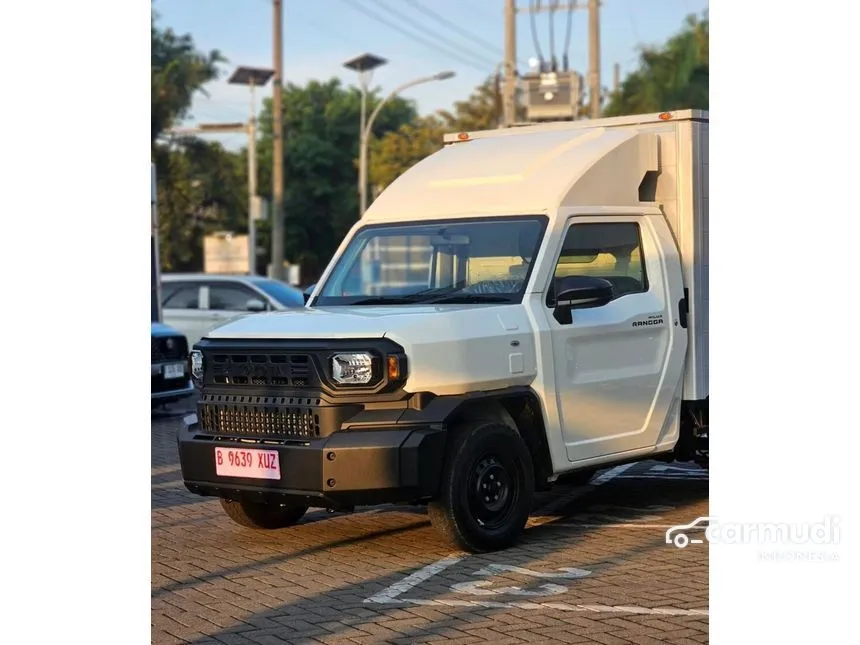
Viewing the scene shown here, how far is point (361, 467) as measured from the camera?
24.4 feet

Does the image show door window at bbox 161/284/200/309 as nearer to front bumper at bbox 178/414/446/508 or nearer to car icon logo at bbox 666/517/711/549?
car icon logo at bbox 666/517/711/549

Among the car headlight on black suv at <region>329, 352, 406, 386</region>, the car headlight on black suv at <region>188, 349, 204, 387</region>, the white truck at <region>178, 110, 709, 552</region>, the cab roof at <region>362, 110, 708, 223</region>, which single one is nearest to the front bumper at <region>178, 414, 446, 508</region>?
the white truck at <region>178, 110, 709, 552</region>

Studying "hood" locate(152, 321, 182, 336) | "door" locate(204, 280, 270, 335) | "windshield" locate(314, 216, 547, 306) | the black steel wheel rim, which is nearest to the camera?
the black steel wheel rim

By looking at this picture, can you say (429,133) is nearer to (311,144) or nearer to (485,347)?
(311,144)

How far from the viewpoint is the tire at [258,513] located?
884 centimetres

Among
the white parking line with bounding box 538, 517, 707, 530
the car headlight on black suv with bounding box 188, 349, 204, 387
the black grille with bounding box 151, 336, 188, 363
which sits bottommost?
the white parking line with bounding box 538, 517, 707, 530

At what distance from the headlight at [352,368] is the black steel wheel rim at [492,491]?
0.81 meters

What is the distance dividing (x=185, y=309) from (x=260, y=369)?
1348 cm

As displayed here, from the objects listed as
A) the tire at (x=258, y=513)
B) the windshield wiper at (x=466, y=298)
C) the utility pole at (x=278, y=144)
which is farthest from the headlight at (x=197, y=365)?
the utility pole at (x=278, y=144)

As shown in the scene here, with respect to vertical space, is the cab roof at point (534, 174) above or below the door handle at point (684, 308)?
above

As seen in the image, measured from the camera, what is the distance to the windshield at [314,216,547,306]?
27.6 ft

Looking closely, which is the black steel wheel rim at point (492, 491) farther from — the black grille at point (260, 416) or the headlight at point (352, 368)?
the black grille at point (260, 416)

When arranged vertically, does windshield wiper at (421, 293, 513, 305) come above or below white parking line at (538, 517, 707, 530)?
above

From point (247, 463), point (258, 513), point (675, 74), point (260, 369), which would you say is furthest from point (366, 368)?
point (675, 74)
